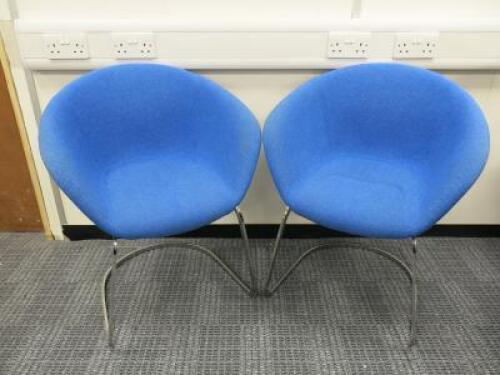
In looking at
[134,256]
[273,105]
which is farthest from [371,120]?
[134,256]

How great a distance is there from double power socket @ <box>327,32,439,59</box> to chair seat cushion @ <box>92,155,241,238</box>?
1.99 feet

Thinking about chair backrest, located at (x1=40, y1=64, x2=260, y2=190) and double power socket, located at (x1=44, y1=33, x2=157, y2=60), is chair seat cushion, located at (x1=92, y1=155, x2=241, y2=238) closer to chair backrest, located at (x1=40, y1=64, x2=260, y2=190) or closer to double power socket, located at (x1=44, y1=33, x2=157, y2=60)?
chair backrest, located at (x1=40, y1=64, x2=260, y2=190)

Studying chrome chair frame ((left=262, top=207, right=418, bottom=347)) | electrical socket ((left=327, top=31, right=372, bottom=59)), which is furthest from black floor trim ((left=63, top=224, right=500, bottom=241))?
electrical socket ((left=327, top=31, right=372, bottom=59))

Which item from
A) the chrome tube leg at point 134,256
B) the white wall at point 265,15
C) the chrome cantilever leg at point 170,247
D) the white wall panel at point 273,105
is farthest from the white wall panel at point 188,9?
the chrome tube leg at point 134,256

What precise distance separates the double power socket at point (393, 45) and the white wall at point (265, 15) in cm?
7

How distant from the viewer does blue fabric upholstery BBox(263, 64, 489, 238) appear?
1243 millimetres

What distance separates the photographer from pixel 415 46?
1536 mm

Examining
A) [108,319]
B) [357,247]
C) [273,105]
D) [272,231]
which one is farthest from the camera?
[272,231]

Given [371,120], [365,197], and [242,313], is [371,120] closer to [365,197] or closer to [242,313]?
[365,197]

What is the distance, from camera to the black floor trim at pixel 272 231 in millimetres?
1933

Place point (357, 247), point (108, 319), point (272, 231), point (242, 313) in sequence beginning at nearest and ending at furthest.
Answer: point (108, 319) < point (242, 313) < point (357, 247) < point (272, 231)

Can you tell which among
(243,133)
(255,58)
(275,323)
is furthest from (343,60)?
(275,323)

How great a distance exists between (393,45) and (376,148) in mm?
354

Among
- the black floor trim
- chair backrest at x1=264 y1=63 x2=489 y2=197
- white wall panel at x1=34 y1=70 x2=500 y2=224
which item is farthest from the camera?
the black floor trim
